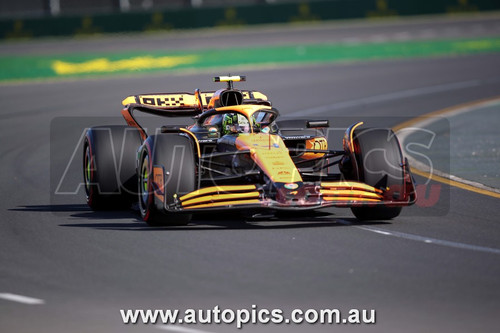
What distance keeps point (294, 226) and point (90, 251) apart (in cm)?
218

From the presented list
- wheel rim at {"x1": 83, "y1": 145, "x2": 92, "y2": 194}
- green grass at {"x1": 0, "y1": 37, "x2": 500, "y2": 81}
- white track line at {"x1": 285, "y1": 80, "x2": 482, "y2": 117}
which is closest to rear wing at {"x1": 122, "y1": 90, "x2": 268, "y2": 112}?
wheel rim at {"x1": 83, "y1": 145, "x2": 92, "y2": 194}

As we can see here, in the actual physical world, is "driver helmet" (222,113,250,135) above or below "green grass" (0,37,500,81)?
below

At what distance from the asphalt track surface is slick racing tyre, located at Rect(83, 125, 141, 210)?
0.28 m

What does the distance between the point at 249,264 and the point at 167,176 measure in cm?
187

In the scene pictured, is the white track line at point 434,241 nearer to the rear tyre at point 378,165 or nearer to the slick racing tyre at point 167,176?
the rear tyre at point 378,165

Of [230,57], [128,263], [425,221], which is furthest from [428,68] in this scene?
[128,263]

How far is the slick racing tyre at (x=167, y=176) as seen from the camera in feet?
35.4

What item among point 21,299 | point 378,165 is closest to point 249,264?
point 21,299

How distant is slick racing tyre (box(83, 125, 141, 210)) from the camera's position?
12.5m

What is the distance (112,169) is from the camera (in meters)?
12.6

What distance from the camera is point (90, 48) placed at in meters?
43.8

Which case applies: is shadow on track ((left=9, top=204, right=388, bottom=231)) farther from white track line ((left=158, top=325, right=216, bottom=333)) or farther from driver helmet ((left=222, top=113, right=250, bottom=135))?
white track line ((left=158, top=325, right=216, bottom=333))

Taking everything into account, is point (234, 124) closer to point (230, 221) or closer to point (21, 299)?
point (230, 221)

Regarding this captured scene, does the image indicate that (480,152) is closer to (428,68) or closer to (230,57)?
(428,68)
